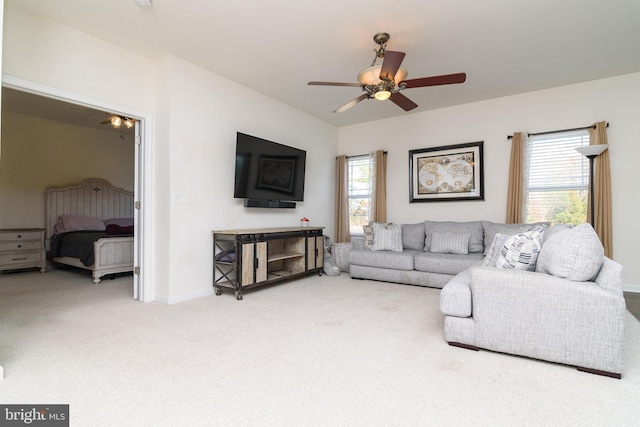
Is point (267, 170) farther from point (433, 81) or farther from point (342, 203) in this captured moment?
point (433, 81)

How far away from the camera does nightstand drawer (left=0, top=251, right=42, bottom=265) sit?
194 inches

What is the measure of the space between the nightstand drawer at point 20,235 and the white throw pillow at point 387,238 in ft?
18.1

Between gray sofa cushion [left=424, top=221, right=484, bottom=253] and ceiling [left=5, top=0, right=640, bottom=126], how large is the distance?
76.0 inches

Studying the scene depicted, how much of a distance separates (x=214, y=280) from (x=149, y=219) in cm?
101

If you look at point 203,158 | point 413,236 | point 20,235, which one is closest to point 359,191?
point 413,236

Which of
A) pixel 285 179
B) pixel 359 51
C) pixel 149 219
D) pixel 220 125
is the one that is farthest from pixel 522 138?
pixel 149 219

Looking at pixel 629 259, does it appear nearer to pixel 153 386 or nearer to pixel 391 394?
pixel 391 394

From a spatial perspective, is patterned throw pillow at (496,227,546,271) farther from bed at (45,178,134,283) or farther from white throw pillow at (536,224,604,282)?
bed at (45,178,134,283)

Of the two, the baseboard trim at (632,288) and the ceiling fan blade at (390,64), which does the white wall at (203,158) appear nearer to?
the ceiling fan blade at (390,64)

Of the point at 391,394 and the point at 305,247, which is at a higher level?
the point at 305,247

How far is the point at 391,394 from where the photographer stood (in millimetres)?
1640

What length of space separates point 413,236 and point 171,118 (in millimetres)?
3675

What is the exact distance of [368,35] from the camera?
3.00m

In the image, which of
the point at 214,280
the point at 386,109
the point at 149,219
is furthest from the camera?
the point at 386,109
